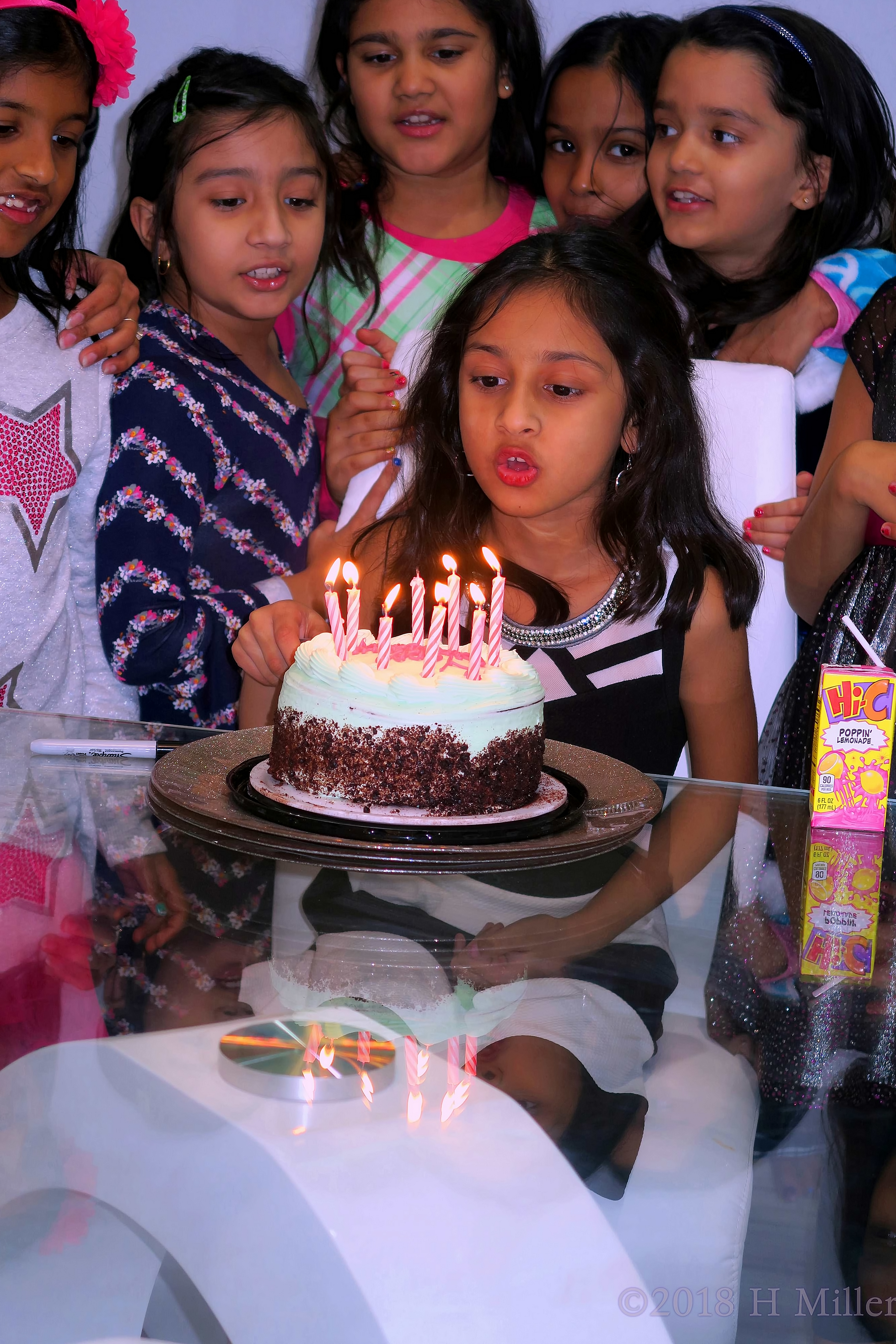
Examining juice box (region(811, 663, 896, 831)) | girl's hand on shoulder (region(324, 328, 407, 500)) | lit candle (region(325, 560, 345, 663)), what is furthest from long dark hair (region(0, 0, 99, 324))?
juice box (region(811, 663, 896, 831))

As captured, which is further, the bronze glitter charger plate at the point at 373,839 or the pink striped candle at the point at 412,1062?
the bronze glitter charger plate at the point at 373,839

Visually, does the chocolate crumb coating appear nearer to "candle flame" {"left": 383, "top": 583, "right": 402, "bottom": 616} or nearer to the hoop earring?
"candle flame" {"left": 383, "top": 583, "right": 402, "bottom": 616}

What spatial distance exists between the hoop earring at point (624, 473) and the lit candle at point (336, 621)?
70cm

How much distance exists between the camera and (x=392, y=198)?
7.11 ft

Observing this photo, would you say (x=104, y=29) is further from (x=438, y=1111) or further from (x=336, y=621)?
(x=438, y=1111)

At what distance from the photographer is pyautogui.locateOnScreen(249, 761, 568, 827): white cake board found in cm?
88

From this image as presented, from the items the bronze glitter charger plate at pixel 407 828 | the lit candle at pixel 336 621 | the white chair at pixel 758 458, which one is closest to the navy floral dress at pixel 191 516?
the white chair at pixel 758 458

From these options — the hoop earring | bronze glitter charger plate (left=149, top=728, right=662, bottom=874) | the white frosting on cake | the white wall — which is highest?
the white wall

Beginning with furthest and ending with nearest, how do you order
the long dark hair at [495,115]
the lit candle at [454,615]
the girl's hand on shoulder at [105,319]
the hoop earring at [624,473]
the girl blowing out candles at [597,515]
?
1. the long dark hair at [495,115]
2. the girl's hand on shoulder at [105,319]
3. the hoop earring at [624,473]
4. the girl blowing out candles at [597,515]
5. the lit candle at [454,615]

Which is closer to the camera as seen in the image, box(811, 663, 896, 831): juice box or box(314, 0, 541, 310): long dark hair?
box(811, 663, 896, 831): juice box

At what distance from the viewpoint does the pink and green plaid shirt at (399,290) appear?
2.11 metres

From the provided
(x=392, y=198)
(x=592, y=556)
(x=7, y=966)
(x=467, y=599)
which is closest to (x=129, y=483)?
(x=467, y=599)

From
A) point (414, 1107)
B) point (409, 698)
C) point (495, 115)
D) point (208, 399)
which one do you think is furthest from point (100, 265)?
point (414, 1107)

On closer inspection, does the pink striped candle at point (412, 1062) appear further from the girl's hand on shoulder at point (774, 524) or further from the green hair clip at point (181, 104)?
the green hair clip at point (181, 104)
